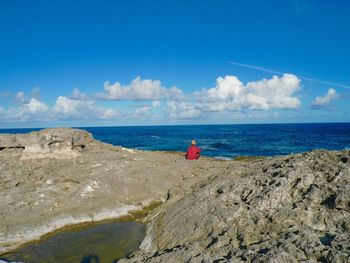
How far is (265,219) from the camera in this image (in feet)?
45.1

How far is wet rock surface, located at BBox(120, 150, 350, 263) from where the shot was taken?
1105 centimetres

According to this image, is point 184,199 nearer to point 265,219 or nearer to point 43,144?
point 265,219

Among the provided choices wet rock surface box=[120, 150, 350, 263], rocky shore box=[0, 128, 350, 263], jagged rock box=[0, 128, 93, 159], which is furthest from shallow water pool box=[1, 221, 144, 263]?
jagged rock box=[0, 128, 93, 159]

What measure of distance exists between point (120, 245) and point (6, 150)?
1556 cm

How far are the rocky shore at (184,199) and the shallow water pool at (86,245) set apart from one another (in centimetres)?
78

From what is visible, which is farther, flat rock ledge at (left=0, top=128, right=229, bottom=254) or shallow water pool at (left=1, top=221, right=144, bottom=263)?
flat rock ledge at (left=0, top=128, right=229, bottom=254)

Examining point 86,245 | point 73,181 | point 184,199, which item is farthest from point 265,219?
point 73,181

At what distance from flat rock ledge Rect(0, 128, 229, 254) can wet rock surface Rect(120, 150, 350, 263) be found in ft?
9.85

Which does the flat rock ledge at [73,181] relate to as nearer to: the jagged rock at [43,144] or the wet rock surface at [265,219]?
the jagged rock at [43,144]

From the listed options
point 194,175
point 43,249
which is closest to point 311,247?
point 43,249

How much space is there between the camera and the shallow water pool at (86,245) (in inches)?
572

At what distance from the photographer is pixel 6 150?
26.2 metres

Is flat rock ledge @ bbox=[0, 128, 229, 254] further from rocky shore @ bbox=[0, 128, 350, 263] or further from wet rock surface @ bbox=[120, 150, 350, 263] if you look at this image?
wet rock surface @ bbox=[120, 150, 350, 263]

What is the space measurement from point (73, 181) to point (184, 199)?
805cm
